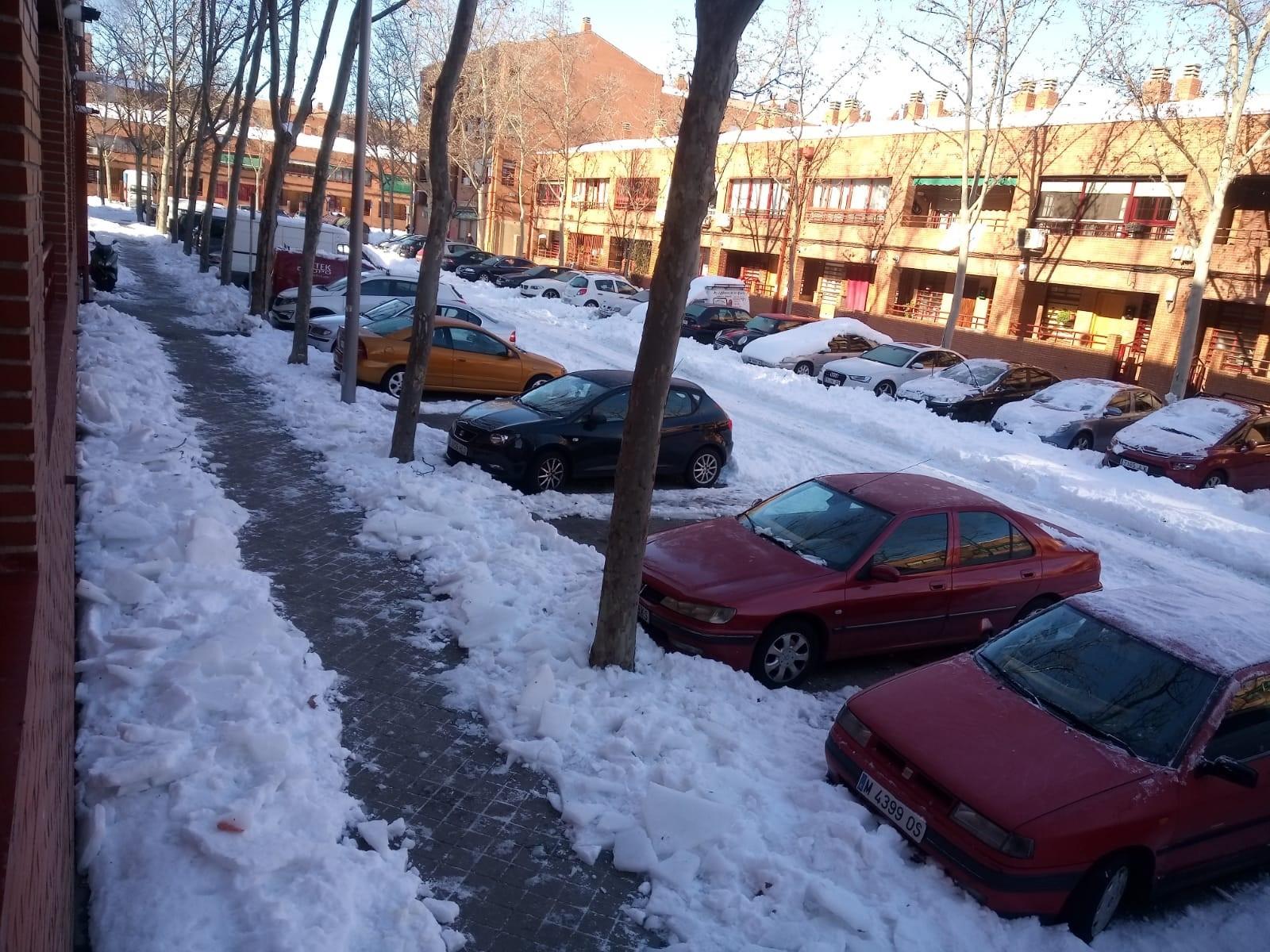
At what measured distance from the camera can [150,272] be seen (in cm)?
3081

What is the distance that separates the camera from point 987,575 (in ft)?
26.0

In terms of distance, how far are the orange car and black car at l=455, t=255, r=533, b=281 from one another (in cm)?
2961

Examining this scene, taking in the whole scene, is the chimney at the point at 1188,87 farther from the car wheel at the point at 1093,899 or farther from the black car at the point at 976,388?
the car wheel at the point at 1093,899

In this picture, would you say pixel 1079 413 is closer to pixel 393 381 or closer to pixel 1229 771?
pixel 393 381

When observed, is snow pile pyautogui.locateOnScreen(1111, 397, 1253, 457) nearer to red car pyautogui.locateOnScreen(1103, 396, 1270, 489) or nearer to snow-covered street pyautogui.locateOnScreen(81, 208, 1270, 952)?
red car pyautogui.locateOnScreen(1103, 396, 1270, 489)

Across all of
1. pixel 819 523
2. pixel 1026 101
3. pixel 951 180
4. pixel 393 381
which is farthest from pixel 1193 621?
pixel 1026 101

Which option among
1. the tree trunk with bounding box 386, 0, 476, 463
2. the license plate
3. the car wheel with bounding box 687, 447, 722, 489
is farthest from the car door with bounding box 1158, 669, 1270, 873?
the tree trunk with bounding box 386, 0, 476, 463

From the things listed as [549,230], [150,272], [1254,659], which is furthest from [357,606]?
[549,230]

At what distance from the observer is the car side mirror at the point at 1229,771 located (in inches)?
196

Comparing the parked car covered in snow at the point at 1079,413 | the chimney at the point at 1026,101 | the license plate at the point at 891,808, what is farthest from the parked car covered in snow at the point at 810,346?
the license plate at the point at 891,808

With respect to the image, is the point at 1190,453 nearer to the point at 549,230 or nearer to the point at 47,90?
the point at 47,90

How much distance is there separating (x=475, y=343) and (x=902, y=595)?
1030cm

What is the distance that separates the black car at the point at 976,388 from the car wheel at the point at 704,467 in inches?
368

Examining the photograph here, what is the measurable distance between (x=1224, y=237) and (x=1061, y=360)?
6.02 meters
